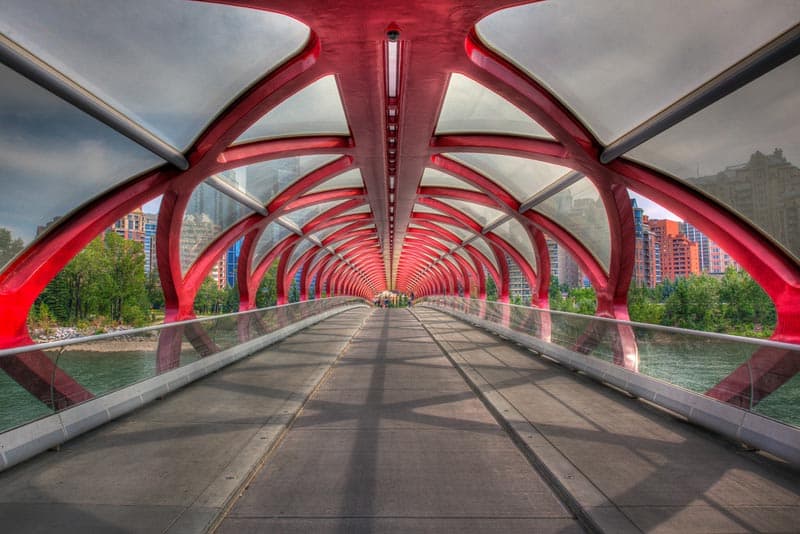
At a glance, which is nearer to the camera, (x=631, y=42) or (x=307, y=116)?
(x=631, y=42)

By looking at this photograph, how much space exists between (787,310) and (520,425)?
27.0 feet

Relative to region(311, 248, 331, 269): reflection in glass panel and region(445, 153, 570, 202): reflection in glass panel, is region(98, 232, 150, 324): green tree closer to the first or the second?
region(311, 248, 331, 269): reflection in glass panel

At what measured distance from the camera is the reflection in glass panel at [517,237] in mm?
26094

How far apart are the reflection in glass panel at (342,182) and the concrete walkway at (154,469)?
1392 cm

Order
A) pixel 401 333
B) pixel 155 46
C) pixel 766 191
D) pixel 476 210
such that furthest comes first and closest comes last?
1. pixel 476 210
2. pixel 401 333
3. pixel 766 191
4. pixel 155 46

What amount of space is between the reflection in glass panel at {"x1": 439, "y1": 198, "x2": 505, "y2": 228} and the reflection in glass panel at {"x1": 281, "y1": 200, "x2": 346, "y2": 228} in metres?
5.84

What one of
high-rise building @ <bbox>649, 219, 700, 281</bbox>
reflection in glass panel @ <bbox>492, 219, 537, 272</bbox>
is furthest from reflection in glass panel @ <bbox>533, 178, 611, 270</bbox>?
high-rise building @ <bbox>649, 219, 700, 281</bbox>

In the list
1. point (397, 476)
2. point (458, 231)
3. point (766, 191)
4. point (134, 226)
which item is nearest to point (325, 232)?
point (458, 231)

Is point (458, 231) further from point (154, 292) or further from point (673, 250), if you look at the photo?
point (673, 250)

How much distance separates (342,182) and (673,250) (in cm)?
12603

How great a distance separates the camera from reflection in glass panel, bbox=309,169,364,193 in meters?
20.3

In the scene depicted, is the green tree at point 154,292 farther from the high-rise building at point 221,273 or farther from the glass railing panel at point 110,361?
the glass railing panel at point 110,361

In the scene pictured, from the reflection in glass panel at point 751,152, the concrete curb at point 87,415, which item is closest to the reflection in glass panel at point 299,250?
the concrete curb at point 87,415

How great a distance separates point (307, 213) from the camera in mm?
26484
